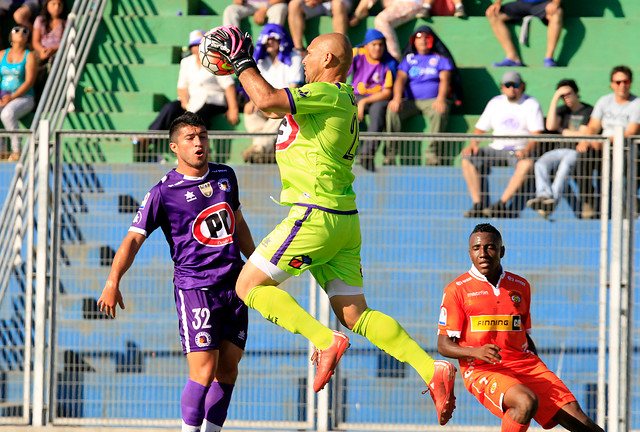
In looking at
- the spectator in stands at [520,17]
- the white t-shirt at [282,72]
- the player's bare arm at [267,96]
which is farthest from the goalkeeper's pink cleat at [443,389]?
the spectator in stands at [520,17]

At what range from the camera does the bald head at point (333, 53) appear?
16.4 feet

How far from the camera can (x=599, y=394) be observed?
293 inches

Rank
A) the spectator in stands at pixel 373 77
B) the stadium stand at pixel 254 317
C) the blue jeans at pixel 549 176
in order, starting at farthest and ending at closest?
1. the spectator in stands at pixel 373 77
2. the stadium stand at pixel 254 317
3. the blue jeans at pixel 549 176

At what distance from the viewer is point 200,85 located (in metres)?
10.1

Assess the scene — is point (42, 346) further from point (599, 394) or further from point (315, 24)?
point (315, 24)

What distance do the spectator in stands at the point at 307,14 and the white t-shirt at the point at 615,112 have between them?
3140 mm

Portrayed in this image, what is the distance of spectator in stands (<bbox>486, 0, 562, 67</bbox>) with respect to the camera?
35.4 feet

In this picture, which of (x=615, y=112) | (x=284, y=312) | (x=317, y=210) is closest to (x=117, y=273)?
(x=284, y=312)

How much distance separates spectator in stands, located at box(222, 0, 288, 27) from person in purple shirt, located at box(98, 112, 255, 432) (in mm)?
5194

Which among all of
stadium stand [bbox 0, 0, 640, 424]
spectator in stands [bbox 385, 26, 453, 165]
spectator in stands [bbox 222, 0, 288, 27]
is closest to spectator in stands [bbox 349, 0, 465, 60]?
spectator in stands [bbox 385, 26, 453, 165]

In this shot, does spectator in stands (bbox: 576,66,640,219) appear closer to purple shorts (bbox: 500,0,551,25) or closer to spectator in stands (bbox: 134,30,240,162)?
purple shorts (bbox: 500,0,551,25)

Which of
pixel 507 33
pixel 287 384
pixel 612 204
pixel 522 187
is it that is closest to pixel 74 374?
pixel 287 384

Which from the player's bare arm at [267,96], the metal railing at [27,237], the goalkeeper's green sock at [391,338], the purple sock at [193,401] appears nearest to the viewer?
the player's bare arm at [267,96]

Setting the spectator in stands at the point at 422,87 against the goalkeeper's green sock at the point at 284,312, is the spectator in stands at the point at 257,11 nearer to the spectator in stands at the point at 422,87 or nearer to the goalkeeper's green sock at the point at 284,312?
the spectator in stands at the point at 422,87
